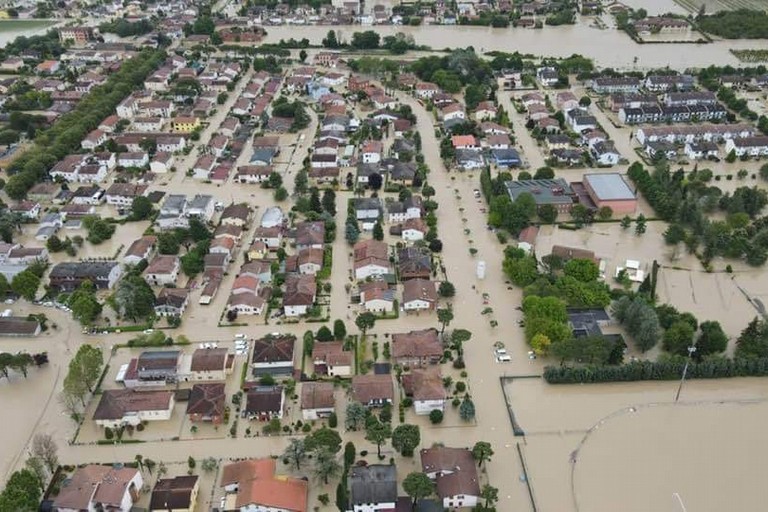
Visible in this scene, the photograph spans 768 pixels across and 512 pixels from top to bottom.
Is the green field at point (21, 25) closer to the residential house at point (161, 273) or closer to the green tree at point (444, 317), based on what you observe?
the residential house at point (161, 273)

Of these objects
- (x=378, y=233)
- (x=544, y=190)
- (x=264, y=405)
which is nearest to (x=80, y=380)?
(x=264, y=405)

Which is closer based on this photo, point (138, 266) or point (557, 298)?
point (557, 298)

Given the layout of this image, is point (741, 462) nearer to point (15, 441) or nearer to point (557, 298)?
point (557, 298)

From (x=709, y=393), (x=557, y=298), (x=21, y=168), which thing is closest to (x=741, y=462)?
(x=709, y=393)

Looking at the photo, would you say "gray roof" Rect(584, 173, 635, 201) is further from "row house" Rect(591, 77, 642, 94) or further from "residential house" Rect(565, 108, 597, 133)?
"row house" Rect(591, 77, 642, 94)

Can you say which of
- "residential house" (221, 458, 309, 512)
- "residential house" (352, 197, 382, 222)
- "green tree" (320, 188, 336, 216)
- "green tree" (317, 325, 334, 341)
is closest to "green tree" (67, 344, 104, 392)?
"residential house" (221, 458, 309, 512)
